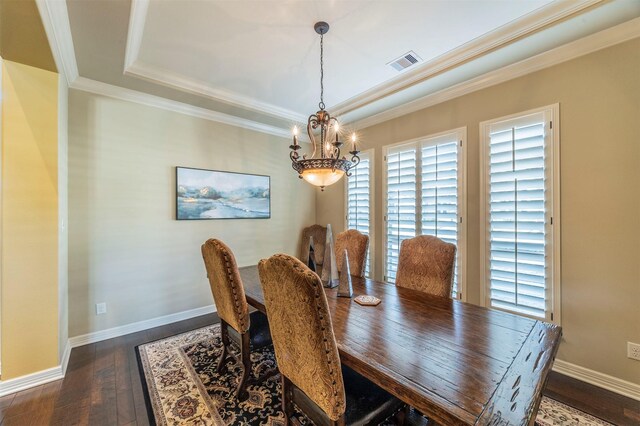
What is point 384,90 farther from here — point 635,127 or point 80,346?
point 80,346

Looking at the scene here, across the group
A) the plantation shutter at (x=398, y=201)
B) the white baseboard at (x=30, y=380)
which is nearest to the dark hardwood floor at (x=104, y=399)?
the white baseboard at (x=30, y=380)

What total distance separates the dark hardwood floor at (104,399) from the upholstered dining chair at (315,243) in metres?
2.59

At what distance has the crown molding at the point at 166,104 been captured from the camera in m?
2.78

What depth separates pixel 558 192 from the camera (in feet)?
7.44

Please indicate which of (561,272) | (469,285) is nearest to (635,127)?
(561,272)

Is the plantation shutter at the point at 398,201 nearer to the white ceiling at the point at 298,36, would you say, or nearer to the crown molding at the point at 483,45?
the crown molding at the point at 483,45

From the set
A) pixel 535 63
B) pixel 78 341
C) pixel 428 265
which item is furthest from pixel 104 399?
pixel 535 63

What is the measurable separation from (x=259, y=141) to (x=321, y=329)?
3.55m

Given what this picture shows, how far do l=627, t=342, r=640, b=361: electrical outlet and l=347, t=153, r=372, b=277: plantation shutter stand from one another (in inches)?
96.3

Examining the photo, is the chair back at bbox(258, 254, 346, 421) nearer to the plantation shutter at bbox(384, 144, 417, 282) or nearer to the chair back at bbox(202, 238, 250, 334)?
the chair back at bbox(202, 238, 250, 334)

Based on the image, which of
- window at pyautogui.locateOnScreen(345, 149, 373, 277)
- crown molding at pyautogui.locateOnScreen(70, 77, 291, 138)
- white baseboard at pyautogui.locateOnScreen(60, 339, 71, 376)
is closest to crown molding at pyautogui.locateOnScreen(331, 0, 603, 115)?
window at pyautogui.locateOnScreen(345, 149, 373, 277)

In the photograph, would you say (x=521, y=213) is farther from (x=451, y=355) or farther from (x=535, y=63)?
(x=451, y=355)

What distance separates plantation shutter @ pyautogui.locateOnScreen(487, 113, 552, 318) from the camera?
7.66 feet

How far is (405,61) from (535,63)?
3.68ft
